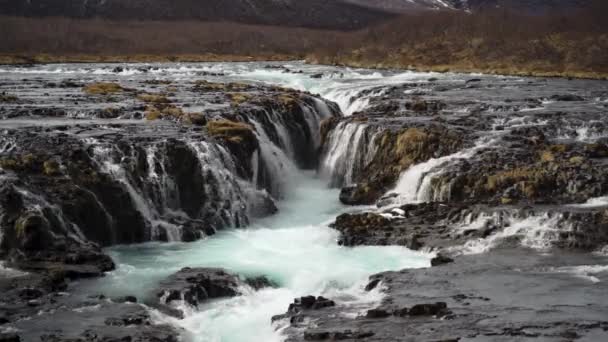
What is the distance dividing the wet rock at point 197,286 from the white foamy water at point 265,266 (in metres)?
0.40

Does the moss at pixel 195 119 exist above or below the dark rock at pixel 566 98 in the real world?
below

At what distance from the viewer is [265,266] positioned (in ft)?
95.7

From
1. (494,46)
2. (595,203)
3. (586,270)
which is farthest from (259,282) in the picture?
(494,46)

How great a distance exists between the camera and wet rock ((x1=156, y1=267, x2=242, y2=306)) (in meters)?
25.1

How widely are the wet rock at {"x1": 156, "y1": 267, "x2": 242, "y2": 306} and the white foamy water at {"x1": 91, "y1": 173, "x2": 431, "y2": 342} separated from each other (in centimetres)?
40

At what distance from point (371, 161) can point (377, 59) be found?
91.6 m

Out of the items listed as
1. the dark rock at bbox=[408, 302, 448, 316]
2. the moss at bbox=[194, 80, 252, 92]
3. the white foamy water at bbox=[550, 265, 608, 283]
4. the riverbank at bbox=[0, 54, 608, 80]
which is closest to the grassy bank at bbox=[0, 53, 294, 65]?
the riverbank at bbox=[0, 54, 608, 80]

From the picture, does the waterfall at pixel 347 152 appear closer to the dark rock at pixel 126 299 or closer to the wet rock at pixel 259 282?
the wet rock at pixel 259 282

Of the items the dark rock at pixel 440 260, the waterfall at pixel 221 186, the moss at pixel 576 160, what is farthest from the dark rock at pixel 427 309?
the moss at pixel 576 160

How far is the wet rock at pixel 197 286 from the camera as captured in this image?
2514 cm

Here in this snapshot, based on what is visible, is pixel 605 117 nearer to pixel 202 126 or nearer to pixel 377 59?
pixel 202 126

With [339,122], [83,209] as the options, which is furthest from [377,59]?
[83,209]

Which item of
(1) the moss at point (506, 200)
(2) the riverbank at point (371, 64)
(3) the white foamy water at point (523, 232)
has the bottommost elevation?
(3) the white foamy water at point (523, 232)

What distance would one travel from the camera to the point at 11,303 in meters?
23.8
